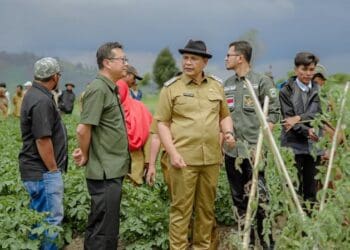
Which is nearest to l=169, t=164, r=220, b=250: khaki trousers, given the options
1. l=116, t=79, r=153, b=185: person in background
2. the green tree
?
l=116, t=79, r=153, b=185: person in background

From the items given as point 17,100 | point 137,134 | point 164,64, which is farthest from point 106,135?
point 164,64

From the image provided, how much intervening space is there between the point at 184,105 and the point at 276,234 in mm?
1770

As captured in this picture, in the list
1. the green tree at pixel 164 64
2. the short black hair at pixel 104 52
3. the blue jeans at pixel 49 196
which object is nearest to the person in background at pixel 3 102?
the blue jeans at pixel 49 196

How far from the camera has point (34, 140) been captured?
5.00m

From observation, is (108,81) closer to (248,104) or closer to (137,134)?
(248,104)

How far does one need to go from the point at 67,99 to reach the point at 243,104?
18.2 m

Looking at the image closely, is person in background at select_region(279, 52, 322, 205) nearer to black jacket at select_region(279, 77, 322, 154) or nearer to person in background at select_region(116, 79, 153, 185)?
black jacket at select_region(279, 77, 322, 154)

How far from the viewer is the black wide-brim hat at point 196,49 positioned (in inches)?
203

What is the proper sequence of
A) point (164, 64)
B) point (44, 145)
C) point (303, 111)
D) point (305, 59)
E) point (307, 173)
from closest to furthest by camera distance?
1. point (44, 145)
2. point (305, 59)
3. point (303, 111)
4. point (307, 173)
5. point (164, 64)

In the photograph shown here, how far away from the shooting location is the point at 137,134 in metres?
6.56

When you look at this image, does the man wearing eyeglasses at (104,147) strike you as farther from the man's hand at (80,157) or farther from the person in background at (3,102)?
the person in background at (3,102)

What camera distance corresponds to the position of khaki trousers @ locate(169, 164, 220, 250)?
203 inches

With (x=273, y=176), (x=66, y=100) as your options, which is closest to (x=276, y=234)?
(x=273, y=176)

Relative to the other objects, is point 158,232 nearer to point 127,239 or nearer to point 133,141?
point 127,239
